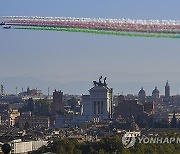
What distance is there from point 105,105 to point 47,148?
246ft

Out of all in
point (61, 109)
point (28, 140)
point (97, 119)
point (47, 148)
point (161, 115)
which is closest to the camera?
point (47, 148)

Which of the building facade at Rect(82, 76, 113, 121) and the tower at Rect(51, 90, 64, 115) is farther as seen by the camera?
the tower at Rect(51, 90, 64, 115)

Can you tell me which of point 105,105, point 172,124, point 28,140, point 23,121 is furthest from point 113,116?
point 28,140

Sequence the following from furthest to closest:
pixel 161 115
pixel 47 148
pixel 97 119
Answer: pixel 161 115 → pixel 97 119 → pixel 47 148

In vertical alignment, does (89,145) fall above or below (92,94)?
below

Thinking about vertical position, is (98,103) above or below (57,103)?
below

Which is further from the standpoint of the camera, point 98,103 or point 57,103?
point 57,103

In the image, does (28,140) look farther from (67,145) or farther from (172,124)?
(172,124)

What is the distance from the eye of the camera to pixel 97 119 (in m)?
124

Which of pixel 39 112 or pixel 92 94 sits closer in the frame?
pixel 92 94

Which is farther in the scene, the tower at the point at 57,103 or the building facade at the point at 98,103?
the tower at the point at 57,103

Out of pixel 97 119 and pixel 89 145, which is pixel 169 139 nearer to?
pixel 89 145

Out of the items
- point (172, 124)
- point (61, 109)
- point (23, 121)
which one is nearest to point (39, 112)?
point (61, 109)

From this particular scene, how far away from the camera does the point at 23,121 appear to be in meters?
127
